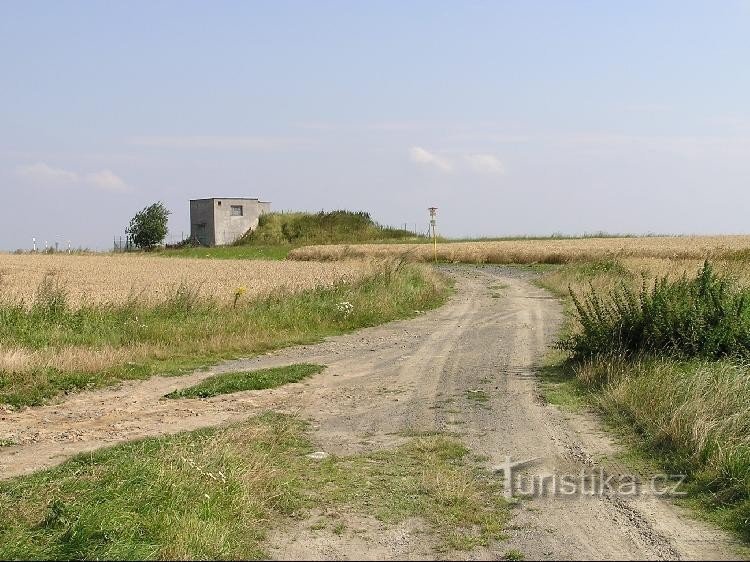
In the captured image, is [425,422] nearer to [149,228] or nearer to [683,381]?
[683,381]

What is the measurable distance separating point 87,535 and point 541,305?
20766 millimetres

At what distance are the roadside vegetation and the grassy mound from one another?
220 ft

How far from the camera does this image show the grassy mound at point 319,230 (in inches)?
3194

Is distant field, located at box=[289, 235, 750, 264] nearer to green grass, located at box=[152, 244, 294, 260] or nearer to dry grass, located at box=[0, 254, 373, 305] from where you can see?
green grass, located at box=[152, 244, 294, 260]

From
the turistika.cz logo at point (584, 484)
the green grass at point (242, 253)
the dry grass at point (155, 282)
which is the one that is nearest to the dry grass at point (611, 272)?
the dry grass at point (155, 282)

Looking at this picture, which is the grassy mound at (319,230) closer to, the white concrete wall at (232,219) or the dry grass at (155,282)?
the white concrete wall at (232,219)

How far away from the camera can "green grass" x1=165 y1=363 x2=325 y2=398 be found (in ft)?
39.7

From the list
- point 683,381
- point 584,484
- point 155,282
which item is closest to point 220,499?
point 584,484

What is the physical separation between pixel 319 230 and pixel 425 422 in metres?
73.7

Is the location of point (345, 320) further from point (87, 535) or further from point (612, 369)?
point (87, 535)

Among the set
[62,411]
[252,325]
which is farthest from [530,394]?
[252,325]

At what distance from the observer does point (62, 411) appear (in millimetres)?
11180

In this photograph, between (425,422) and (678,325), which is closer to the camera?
(425,422)

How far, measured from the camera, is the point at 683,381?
9.70 m
